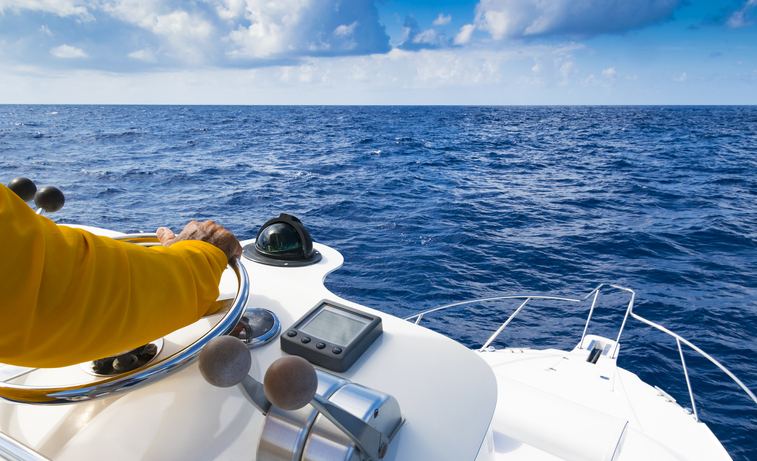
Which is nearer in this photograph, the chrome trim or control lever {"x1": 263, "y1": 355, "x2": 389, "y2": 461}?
control lever {"x1": 263, "y1": 355, "x2": 389, "y2": 461}

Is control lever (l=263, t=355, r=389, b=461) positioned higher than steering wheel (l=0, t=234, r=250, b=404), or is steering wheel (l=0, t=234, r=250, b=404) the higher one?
control lever (l=263, t=355, r=389, b=461)

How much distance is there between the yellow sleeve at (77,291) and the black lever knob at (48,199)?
0.67m

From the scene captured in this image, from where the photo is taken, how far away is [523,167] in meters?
16.6

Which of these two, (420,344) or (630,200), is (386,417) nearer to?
(420,344)

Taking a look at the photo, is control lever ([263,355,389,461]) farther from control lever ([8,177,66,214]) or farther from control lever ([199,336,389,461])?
control lever ([8,177,66,214])

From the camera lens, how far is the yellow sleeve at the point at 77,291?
54 centimetres

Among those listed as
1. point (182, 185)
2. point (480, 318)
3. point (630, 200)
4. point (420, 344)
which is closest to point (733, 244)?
point (630, 200)

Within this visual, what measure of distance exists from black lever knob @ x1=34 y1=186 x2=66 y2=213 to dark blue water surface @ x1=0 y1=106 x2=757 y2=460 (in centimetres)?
433

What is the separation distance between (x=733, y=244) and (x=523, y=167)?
30.6 feet

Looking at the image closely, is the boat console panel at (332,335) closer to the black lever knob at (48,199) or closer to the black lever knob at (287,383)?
the black lever knob at (287,383)

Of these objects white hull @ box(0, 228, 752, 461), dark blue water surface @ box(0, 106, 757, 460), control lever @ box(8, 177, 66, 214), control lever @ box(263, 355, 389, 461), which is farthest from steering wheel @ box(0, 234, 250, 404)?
dark blue water surface @ box(0, 106, 757, 460)

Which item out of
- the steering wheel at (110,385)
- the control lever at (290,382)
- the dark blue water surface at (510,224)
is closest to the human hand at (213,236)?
the steering wheel at (110,385)

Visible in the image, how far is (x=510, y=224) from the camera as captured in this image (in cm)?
880

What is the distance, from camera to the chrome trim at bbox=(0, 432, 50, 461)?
60 cm
